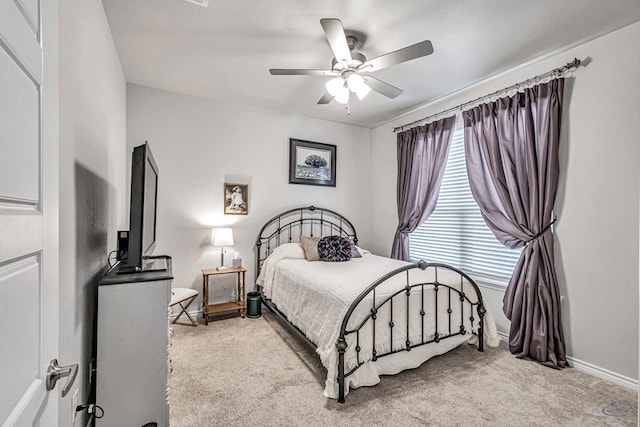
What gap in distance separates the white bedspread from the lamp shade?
838 millimetres

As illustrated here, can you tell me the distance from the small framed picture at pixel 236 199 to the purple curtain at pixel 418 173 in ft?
7.12

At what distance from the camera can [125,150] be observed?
3.26 meters

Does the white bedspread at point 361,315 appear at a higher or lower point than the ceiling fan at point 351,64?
lower

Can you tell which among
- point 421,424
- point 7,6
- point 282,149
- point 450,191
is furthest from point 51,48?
point 450,191

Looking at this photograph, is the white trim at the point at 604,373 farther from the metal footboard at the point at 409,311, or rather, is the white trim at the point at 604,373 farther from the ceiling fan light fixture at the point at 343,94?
the ceiling fan light fixture at the point at 343,94

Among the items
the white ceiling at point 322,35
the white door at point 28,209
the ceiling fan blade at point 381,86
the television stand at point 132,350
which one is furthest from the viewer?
the ceiling fan blade at point 381,86

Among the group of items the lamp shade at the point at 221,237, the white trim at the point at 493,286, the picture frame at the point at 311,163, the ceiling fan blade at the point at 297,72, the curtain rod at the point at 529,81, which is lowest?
the white trim at the point at 493,286

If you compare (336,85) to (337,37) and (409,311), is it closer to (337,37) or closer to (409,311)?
(337,37)

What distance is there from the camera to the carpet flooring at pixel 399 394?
1.88m

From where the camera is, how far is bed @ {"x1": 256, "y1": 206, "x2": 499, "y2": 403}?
211 cm

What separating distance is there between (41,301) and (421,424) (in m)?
2.03

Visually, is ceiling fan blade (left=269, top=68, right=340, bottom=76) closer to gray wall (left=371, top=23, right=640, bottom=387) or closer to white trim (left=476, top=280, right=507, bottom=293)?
gray wall (left=371, top=23, right=640, bottom=387)

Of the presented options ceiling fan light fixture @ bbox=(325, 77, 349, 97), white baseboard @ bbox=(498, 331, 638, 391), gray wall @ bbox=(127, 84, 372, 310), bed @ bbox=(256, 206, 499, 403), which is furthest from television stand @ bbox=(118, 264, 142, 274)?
white baseboard @ bbox=(498, 331, 638, 391)

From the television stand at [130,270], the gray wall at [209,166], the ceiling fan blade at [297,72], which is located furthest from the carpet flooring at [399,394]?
the ceiling fan blade at [297,72]
